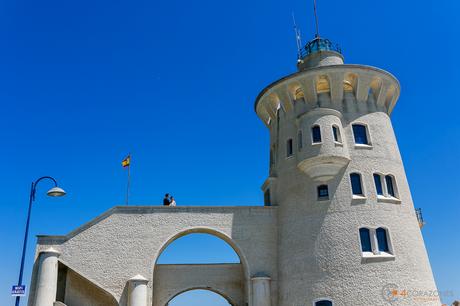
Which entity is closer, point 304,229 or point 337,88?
point 304,229

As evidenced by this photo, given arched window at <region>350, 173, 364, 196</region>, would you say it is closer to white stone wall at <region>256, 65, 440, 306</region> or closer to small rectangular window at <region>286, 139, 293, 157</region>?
white stone wall at <region>256, 65, 440, 306</region>

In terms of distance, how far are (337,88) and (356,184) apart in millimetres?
7087

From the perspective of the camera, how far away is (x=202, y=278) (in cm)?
2934

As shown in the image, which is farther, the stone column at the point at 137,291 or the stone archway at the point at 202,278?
the stone archway at the point at 202,278

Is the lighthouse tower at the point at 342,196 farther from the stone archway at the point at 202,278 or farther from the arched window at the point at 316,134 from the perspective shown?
the stone archway at the point at 202,278

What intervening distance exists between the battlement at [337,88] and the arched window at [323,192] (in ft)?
19.5

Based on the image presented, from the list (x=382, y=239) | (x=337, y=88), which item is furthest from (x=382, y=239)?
(x=337, y=88)

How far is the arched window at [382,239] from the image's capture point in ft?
82.9

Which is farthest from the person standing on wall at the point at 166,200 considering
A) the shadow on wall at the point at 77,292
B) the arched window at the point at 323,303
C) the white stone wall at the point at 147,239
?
the arched window at the point at 323,303

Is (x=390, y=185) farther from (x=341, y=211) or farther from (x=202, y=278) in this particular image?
(x=202, y=278)

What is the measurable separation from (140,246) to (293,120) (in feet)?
46.0

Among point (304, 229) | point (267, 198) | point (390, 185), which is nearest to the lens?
point (304, 229)

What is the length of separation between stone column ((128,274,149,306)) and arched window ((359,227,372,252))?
13.7 m

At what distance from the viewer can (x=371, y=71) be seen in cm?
2914
